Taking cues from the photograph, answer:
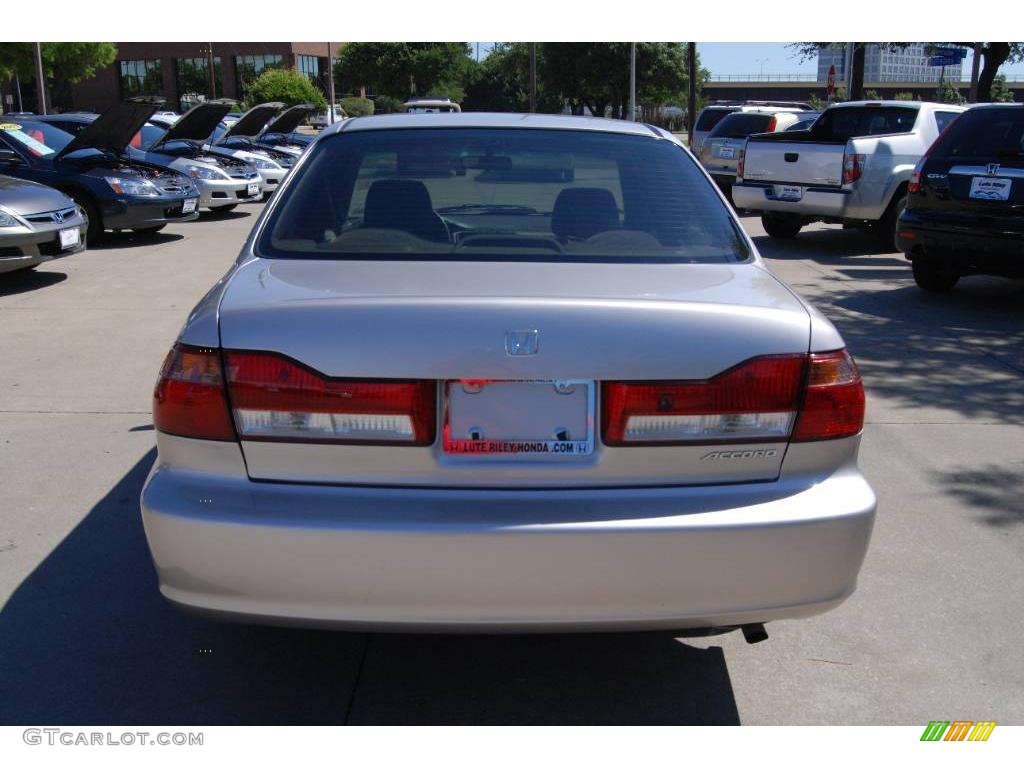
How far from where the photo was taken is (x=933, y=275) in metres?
9.96

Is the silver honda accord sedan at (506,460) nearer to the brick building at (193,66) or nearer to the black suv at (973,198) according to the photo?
the black suv at (973,198)

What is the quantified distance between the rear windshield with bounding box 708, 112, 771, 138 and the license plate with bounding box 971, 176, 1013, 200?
34.7 ft

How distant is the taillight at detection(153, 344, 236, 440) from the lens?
2693 mm

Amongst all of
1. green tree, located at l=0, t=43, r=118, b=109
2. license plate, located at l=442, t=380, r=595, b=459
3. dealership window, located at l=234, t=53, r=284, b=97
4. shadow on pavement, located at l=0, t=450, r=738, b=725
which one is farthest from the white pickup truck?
dealership window, located at l=234, t=53, r=284, b=97

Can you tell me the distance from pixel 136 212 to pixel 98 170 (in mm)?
680

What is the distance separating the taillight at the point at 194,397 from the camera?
269 centimetres

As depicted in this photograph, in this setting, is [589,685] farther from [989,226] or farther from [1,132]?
[1,132]

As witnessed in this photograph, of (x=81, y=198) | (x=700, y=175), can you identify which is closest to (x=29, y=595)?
(x=700, y=175)

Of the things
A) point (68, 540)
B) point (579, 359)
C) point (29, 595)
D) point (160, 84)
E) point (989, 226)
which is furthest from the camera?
point (160, 84)

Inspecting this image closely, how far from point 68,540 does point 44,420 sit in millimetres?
1839

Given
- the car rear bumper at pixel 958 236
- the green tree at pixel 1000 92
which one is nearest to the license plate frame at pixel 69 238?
the car rear bumper at pixel 958 236

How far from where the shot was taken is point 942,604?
373 cm

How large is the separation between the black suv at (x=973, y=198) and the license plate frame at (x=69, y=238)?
7.66 m

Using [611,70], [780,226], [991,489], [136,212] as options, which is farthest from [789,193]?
[611,70]
